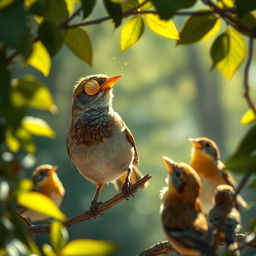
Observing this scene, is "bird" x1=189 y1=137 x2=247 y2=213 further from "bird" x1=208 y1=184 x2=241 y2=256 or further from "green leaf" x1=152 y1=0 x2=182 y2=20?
"green leaf" x1=152 y1=0 x2=182 y2=20

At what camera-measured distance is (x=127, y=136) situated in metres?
2.45

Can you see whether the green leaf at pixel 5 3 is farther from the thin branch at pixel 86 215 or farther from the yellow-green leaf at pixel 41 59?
the thin branch at pixel 86 215

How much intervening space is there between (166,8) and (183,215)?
902 mm

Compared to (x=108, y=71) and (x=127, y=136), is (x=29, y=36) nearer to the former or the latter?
(x=127, y=136)

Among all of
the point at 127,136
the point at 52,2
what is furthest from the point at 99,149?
the point at 52,2

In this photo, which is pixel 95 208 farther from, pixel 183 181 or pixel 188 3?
pixel 188 3

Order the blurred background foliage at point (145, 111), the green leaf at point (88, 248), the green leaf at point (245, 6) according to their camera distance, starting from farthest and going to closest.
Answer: the blurred background foliage at point (145, 111) → the green leaf at point (245, 6) → the green leaf at point (88, 248)

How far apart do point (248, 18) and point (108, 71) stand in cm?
2299

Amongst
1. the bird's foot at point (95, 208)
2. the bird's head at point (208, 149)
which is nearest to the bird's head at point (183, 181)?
the bird's foot at point (95, 208)

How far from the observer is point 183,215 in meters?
1.70

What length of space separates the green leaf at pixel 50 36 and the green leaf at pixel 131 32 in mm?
281

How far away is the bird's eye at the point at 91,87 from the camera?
256 centimetres

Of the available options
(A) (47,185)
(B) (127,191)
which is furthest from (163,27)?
(A) (47,185)

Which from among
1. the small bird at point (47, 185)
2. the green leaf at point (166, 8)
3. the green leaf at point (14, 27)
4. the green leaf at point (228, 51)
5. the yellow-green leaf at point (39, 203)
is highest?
the green leaf at point (14, 27)
